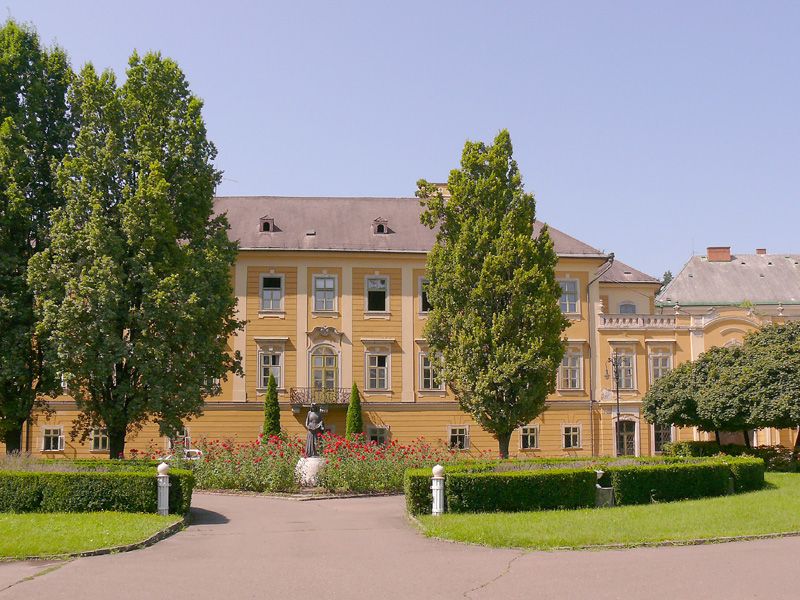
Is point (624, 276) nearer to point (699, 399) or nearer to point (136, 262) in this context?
point (699, 399)

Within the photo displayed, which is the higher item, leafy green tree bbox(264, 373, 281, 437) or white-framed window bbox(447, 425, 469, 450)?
leafy green tree bbox(264, 373, 281, 437)

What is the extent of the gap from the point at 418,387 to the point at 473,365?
1122 centimetres

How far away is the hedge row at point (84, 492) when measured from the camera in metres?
17.3

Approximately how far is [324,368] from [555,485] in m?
21.8

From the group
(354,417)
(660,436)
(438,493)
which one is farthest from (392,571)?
(660,436)

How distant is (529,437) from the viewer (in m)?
39.8

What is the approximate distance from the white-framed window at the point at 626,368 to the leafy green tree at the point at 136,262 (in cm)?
2131

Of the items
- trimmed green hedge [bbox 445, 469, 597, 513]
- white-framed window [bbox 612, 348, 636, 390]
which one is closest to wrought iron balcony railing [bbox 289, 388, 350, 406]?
white-framed window [bbox 612, 348, 636, 390]

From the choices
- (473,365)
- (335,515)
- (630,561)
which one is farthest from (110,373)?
(630,561)

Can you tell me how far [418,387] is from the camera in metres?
39.4

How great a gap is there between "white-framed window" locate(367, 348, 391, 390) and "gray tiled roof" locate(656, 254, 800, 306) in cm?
2737

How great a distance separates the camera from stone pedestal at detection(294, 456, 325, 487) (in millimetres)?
24062

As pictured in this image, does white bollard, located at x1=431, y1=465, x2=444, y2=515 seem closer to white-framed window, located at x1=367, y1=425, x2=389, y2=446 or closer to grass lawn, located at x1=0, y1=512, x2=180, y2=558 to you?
grass lawn, located at x1=0, y1=512, x2=180, y2=558

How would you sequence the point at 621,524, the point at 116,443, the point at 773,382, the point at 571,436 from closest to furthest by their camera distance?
the point at 621,524
the point at 116,443
the point at 773,382
the point at 571,436
